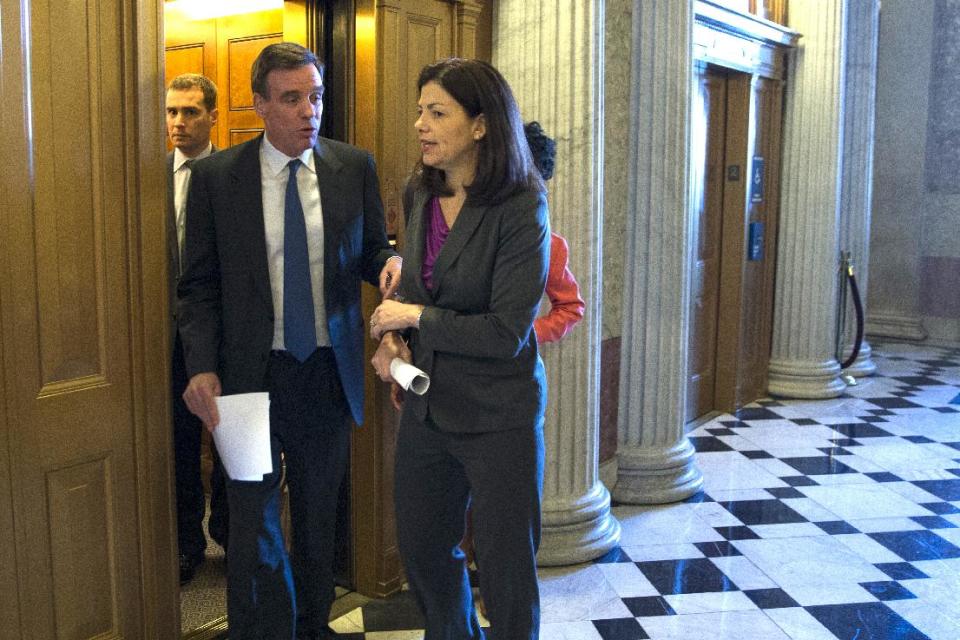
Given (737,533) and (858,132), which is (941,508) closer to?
(737,533)

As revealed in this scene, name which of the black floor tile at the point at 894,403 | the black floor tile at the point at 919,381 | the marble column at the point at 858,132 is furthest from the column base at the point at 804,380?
the black floor tile at the point at 919,381

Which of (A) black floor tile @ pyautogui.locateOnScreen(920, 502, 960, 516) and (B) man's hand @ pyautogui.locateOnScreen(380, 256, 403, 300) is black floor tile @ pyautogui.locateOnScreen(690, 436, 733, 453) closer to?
(A) black floor tile @ pyautogui.locateOnScreen(920, 502, 960, 516)

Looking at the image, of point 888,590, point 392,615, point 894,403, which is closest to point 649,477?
point 888,590

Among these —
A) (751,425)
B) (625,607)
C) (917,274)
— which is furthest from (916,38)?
(625,607)

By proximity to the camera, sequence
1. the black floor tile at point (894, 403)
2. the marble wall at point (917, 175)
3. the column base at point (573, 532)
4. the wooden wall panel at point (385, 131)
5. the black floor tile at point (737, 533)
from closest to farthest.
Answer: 1. the wooden wall panel at point (385, 131)
2. the column base at point (573, 532)
3. the black floor tile at point (737, 533)
4. the black floor tile at point (894, 403)
5. the marble wall at point (917, 175)

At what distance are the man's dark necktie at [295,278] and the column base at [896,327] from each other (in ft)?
27.3

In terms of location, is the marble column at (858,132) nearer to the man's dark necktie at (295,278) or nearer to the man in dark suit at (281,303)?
the man in dark suit at (281,303)

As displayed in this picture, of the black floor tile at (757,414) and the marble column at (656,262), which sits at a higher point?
the marble column at (656,262)

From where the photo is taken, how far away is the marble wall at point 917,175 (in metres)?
9.48

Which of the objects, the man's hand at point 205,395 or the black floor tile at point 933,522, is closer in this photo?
the man's hand at point 205,395

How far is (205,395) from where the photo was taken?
2.67m

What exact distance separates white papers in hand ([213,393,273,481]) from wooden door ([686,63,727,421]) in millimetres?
4051

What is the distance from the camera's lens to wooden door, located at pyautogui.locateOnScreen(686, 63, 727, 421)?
6285 millimetres

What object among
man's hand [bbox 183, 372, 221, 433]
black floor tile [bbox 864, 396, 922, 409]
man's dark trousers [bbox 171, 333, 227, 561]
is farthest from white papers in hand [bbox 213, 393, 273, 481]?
black floor tile [bbox 864, 396, 922, 409]
